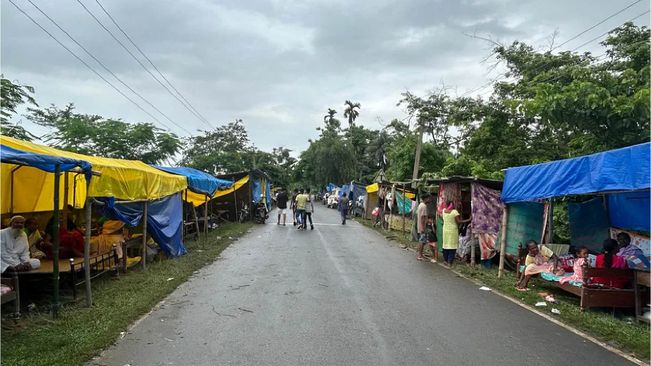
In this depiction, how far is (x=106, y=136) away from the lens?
25.4m

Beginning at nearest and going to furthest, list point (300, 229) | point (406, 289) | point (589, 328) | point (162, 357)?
point (162, 357)
point (589, 328)
point (406, 289)
point (300, 229)

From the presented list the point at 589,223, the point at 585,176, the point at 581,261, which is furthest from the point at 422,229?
the point at 585,176

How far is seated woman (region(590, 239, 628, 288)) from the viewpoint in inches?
300

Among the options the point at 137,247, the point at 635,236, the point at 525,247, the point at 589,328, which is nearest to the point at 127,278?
the point at 137,247

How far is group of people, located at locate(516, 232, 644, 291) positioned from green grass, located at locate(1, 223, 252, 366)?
23.0 ft

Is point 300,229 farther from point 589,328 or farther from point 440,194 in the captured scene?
point 589,328

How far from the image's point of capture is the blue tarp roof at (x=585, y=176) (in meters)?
6.50

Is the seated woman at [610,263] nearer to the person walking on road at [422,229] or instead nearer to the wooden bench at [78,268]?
the person walking on road at [422,229]

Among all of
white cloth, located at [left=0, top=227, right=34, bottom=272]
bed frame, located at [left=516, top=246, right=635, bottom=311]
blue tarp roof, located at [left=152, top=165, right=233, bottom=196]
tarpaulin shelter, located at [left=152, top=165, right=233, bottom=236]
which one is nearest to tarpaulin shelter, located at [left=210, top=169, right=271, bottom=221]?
tarpaulin shelter, located at [left=152, top=165, right=233, bottom=236]

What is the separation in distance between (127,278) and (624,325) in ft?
28.4

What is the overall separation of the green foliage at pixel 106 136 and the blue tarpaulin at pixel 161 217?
1319 cm

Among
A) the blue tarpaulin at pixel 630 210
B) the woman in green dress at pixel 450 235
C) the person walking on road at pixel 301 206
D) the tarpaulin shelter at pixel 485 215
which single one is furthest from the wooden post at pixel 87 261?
the person walking on road at pixel 301 206

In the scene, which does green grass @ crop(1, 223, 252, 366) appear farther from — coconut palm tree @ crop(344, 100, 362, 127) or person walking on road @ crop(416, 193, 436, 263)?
coconut palm tree @ crop(344, 100, 362, 127)

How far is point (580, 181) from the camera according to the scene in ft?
25.8
